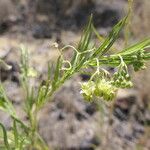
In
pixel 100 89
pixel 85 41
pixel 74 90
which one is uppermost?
pixel 85 41

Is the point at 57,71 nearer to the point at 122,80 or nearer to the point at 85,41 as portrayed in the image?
the point at 85,41

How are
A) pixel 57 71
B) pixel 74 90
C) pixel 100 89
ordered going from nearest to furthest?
pixel 100 89 → pixel 57 71 → pixel 74 90

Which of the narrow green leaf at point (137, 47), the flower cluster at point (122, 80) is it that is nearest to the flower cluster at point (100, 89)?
the flower cluster at point (122, 80)

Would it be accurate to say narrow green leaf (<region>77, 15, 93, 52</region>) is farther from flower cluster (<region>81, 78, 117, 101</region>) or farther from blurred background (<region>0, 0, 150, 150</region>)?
blurred background (<region>0, 0, 150, 150</region>)

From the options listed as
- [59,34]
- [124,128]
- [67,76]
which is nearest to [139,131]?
[124,128]

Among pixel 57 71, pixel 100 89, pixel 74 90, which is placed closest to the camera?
pixel 100 89

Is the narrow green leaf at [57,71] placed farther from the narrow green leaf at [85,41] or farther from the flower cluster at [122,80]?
the flower cluster at [122,80]

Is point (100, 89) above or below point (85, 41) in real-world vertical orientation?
below

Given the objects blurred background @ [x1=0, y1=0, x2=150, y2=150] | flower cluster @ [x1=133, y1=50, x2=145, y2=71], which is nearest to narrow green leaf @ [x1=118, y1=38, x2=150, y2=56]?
flower cluster @ [x1=133, y1=50, x2=145, y2=71]

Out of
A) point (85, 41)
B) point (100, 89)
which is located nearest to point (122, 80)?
point (100, 89)
